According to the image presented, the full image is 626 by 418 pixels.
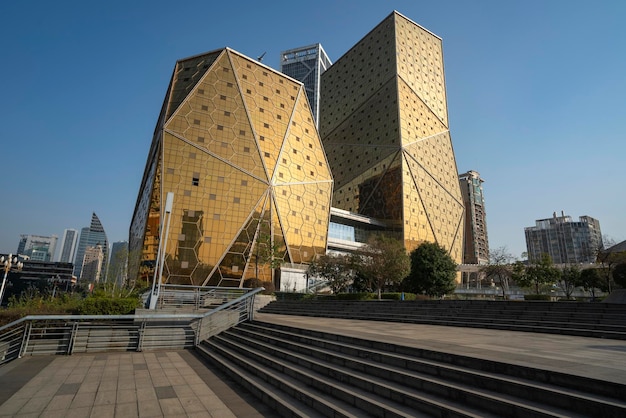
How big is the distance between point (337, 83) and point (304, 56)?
6267 cm

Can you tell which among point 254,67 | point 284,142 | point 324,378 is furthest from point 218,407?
point 254,67

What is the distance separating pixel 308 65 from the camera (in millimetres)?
127375

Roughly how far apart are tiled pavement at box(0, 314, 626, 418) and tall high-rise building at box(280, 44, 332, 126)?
11931 centimetres

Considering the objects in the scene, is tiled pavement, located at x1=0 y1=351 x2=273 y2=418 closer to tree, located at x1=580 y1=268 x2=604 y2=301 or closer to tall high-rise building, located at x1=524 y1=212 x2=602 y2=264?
tree, located at x1=580 y1=268 x2=604 y2=301

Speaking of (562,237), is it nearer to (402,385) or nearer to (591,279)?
(591,279)

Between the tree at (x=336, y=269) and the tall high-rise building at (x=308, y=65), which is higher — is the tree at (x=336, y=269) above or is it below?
below

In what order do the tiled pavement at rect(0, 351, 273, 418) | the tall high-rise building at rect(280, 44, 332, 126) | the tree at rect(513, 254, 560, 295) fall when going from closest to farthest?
the tiled pavement at rect(0, 351, 273, 418) → the tree at rect(513, 254, 560, 295) → the tall high-rise building at rect(280, 44, 332, 126)

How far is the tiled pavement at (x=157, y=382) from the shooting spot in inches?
215

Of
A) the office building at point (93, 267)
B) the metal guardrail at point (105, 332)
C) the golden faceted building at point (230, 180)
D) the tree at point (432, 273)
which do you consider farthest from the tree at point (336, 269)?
the metal guardrail at point (105, 332)

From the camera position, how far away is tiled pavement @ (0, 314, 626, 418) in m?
5.47

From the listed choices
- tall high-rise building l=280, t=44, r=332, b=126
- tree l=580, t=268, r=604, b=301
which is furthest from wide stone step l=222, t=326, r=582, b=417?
tall high-rise building l=280, t=44, r=332, b=126

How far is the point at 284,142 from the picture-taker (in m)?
40.5

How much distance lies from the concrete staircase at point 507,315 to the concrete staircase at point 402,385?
704cm

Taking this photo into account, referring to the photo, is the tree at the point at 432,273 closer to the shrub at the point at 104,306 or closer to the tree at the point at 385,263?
the tree at the point at 385,263
